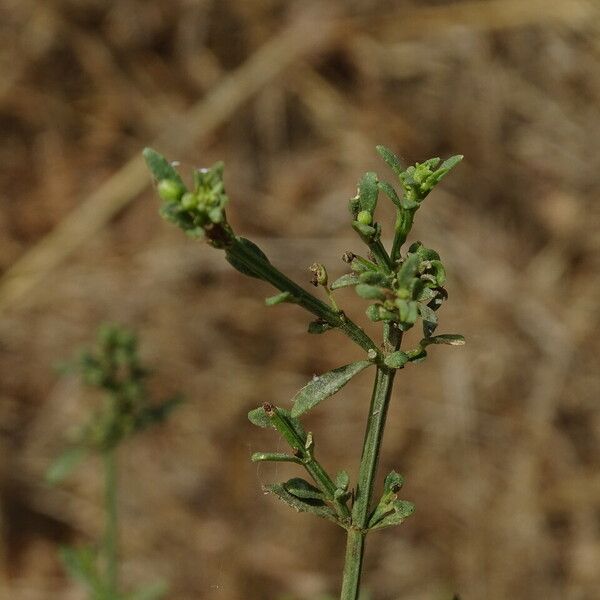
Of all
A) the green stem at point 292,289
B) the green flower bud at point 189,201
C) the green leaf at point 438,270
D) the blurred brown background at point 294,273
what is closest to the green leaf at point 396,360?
the green stem at point 292,289

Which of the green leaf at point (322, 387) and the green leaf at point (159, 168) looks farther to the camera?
the green leaf at point (322, 387)

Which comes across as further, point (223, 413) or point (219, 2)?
point (219, 2)

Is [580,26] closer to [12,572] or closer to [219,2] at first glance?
[219,2]

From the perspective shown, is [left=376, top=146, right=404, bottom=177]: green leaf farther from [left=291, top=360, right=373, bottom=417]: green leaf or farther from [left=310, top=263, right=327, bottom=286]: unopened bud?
[left=291, top=360, right=373, bottom=417]: green leaf

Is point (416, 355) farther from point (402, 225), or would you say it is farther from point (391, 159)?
point (391, 159)

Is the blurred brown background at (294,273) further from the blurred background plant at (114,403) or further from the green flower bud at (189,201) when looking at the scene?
the green flower bud at (189,201)

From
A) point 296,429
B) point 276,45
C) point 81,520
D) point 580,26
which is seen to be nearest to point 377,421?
point 296,429

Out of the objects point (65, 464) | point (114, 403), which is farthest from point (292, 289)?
point (65, 464)

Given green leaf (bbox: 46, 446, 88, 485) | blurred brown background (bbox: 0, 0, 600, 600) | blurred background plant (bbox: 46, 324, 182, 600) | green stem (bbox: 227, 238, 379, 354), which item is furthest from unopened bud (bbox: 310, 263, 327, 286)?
blurred brown background (bbox: 0, 0, 600, 600)
